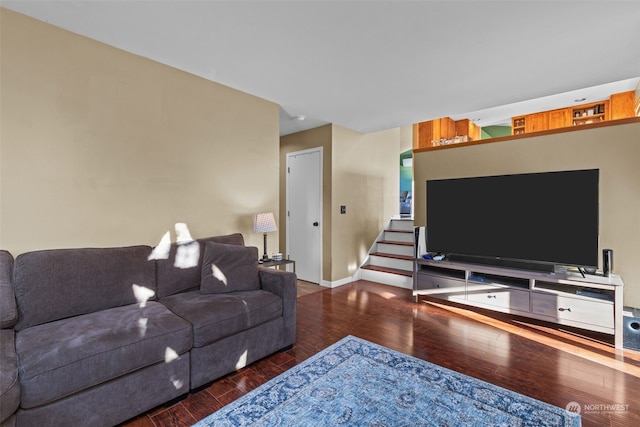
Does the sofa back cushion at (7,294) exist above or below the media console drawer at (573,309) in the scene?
above

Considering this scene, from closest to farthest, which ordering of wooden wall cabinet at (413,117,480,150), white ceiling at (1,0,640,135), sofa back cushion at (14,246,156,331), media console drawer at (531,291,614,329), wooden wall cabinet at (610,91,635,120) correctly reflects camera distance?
sofa back cushion at (14,246,156,331)
white ceiling at (1,0,640,135)
media console drawer at (531,291,614,329)
wooden wall cabinet at (610,91,635,120)
wooden wall cabinet at (413,117,480,150)

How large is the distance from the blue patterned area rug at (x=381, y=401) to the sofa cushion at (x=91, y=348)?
1.64 feet

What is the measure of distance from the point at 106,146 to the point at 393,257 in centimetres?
394

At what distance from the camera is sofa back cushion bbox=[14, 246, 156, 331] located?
175 cm

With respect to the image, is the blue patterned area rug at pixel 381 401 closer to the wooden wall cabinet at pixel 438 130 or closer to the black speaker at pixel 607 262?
the black speaker at pixel 607 262

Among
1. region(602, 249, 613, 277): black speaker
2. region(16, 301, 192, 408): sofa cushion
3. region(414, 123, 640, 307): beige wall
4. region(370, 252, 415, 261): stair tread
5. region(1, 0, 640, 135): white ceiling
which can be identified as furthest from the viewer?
region(370, 252, 415, 261): stair tread

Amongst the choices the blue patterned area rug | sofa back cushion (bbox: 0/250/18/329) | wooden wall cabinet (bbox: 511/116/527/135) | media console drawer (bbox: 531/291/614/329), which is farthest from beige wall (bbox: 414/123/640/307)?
sofa back cushion (bbox: 0/250/18/329)

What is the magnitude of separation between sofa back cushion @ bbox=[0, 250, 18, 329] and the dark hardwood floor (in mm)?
879

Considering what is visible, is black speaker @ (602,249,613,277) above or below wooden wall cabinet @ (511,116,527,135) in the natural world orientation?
below

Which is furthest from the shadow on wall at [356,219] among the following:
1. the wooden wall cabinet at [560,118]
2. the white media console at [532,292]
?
the wooden wall cabinet at [560,118]

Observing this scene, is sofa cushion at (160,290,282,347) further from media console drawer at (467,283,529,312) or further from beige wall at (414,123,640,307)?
beige wall at (414,123,640,307)

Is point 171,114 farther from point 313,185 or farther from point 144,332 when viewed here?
point 313,185

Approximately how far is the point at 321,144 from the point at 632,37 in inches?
129

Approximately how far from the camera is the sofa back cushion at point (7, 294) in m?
1.59
